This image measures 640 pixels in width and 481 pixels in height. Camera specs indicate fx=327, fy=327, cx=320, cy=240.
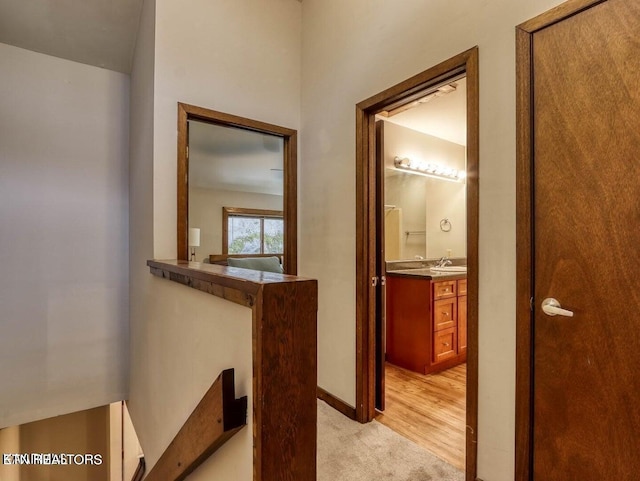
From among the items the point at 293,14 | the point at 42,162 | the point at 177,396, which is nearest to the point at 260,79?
the point at 293,14

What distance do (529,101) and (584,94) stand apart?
0.18 metres

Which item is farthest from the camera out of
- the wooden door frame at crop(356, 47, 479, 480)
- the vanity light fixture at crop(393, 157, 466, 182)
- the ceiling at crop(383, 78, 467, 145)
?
the vanity light fixture at crop(393, 157, 466, 182)

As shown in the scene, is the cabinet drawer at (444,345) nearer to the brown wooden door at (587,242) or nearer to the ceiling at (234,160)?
the brown wooden door at (587,242)

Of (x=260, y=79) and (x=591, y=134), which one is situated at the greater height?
(x=260, y=79)

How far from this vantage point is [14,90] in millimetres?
2725

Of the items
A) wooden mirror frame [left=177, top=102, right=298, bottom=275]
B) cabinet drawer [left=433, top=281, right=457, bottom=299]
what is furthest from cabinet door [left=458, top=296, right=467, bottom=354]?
wooden mirror frame [left=177, top=102, right=298, bottom=275]

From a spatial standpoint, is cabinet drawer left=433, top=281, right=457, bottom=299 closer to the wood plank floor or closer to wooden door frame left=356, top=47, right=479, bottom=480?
the wood plank floor

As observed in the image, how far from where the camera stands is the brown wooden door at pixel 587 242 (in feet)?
3.61

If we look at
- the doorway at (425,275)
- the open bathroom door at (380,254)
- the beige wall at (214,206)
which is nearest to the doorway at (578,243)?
the doorway at (425,275)

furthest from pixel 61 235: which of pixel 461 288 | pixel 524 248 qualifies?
pixel 461 288

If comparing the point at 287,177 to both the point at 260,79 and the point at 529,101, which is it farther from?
the point at 529,101

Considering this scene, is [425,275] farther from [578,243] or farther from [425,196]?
[578,243]

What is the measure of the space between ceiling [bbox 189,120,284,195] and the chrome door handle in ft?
6.95

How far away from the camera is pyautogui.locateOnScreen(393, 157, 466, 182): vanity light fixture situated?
12.0 feet
